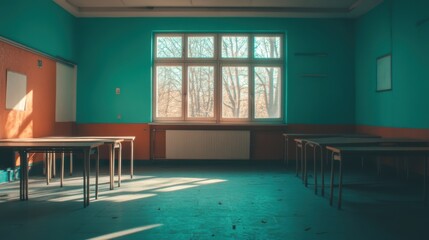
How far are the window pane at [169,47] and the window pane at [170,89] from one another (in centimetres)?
25

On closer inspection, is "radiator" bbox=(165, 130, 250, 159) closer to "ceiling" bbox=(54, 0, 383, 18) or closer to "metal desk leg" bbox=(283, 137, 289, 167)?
"metal desk leg" bbox=(283, 137, 289, 167)

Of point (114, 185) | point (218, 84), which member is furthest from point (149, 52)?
point (114, 185)

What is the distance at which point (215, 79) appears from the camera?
25.5 ft

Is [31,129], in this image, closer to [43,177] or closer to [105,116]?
[43,177]

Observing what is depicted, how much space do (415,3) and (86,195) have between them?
17.0 ft

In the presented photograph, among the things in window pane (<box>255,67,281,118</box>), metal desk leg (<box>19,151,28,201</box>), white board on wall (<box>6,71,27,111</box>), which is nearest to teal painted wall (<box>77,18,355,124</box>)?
window pane (<box>255,67,281,118</box>)

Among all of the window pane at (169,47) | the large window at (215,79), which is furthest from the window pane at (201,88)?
the window pane at (169,47)

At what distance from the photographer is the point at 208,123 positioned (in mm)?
7586

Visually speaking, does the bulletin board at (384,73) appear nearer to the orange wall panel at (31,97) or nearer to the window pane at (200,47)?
the window pane at (200,47)

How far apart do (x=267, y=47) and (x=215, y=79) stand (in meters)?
1.26

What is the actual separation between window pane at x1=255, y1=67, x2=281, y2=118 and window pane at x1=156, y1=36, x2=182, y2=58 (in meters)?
1.66

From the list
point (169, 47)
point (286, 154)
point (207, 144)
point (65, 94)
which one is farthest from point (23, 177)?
point (286, 154)

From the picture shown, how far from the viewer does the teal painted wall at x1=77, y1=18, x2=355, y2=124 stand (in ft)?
25.1

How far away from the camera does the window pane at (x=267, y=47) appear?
7.80m
